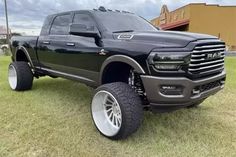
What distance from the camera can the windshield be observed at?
4.86 meters

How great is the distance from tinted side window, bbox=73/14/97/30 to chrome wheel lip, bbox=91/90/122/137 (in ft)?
4.03

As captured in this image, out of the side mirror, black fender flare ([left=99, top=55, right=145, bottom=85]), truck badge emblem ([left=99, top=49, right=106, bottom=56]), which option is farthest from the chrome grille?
→ the side mirror

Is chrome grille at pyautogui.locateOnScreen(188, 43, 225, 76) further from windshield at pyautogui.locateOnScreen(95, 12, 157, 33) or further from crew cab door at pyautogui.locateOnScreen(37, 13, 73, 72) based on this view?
crew cab door at pyautogui.locateOnScreen(37, 13, 73, 72)

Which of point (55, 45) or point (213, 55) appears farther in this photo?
point (55, 45)

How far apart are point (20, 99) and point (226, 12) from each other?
24.9 metres

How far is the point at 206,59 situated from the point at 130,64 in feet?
3.30

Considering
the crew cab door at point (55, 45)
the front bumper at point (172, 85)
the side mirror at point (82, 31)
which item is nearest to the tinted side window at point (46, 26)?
the crew cab door at point (55, 45)

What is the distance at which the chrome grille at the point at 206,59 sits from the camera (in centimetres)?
369

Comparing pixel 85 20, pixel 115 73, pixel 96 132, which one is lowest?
pixel 96 132

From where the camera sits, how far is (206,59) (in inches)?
153

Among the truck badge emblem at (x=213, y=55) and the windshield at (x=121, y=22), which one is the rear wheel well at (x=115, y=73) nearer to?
the windshield at (x=121, y=22)

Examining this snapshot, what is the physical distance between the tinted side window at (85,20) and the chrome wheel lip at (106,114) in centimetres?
123

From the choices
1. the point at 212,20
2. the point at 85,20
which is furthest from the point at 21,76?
the point at 212,20

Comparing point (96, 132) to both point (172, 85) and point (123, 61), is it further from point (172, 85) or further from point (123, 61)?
point (172, 85)
